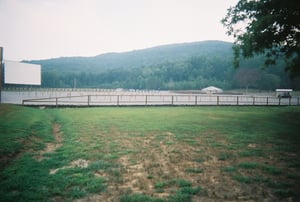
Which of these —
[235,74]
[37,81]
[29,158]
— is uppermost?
[235,74]

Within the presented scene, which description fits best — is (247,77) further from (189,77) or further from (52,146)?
(52,146)

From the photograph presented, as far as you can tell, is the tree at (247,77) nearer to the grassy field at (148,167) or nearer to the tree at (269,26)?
the tree at (269,26)

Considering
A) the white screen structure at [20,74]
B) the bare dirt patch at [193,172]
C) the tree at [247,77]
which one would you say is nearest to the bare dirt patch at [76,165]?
the bare dirt patch at [193,172]

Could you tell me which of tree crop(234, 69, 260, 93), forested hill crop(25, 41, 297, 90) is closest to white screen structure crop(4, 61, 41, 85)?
forested hill crop(25, 41, 297, 90)

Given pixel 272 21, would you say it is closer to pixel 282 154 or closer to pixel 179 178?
pixel 282 154

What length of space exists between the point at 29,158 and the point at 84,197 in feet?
10.8

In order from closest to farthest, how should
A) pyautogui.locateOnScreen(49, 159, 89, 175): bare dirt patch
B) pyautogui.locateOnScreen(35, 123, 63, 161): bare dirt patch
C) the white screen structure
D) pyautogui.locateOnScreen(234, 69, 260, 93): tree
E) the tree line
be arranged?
pyautogui.locateOnScreen(49, 159, 89, 175): bare dirt patch < pyautogui.locateOnScreen(35, 123, 63, 161): bare dirt patch < the white screen structure < pyautogui.locateOnScreen(234, 69, 260, 93): tree < the tree line

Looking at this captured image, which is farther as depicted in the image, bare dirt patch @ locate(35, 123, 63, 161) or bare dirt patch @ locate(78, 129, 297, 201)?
bare dirt patch @ locate(35, 123, 63, 161)

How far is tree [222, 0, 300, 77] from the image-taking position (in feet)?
38.0

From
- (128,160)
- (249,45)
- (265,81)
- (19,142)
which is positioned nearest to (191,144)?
(128,160)

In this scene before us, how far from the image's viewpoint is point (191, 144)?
7777 mm

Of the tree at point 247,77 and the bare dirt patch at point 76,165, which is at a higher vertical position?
the tree at point 247,77

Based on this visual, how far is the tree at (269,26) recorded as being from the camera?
11586mm

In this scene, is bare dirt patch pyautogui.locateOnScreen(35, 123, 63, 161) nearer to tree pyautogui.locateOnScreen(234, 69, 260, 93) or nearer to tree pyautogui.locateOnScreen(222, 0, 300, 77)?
tree pyautogui.locateOnScreen(222, 0, 300, 77)
